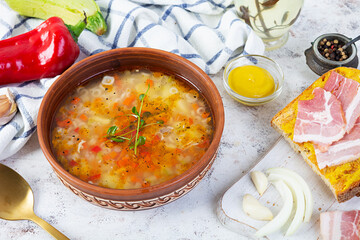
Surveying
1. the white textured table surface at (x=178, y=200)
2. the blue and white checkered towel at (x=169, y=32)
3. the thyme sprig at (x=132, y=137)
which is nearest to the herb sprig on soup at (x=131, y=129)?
the thyme sprig at (x=132, y=137)

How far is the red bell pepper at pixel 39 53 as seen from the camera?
9.02 feet

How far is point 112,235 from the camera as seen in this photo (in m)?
2.30

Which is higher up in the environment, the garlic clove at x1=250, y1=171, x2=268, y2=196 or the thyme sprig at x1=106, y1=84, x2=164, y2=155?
the thyme sprig at x1=106, y1=84, x2=164, y2=155

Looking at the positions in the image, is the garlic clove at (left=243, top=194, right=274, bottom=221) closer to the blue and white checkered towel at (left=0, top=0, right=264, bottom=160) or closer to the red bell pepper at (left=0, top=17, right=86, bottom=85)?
the blue and white checkered towel at (left=0, top=0, right=264, bottom=160)

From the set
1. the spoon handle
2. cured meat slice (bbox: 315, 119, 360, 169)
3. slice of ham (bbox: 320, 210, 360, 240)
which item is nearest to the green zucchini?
the spoon handle

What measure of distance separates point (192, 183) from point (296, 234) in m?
0.65

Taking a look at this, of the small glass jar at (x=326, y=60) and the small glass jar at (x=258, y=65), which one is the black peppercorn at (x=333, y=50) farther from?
the small glass jar at (x=258, y=65)

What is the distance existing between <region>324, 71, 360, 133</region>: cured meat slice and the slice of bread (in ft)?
0.22

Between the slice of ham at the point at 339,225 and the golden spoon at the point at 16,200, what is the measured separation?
1384 mm

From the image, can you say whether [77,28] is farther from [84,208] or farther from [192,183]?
[192,183]

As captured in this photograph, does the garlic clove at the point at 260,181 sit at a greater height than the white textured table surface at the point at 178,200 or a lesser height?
greater

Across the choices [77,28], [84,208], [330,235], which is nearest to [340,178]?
[330,235]

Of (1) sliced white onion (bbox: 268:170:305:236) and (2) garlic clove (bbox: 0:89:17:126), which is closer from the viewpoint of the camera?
(1) sliced white onion (bbox: 268:170:305:236)

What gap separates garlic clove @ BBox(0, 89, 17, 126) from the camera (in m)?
2.52
